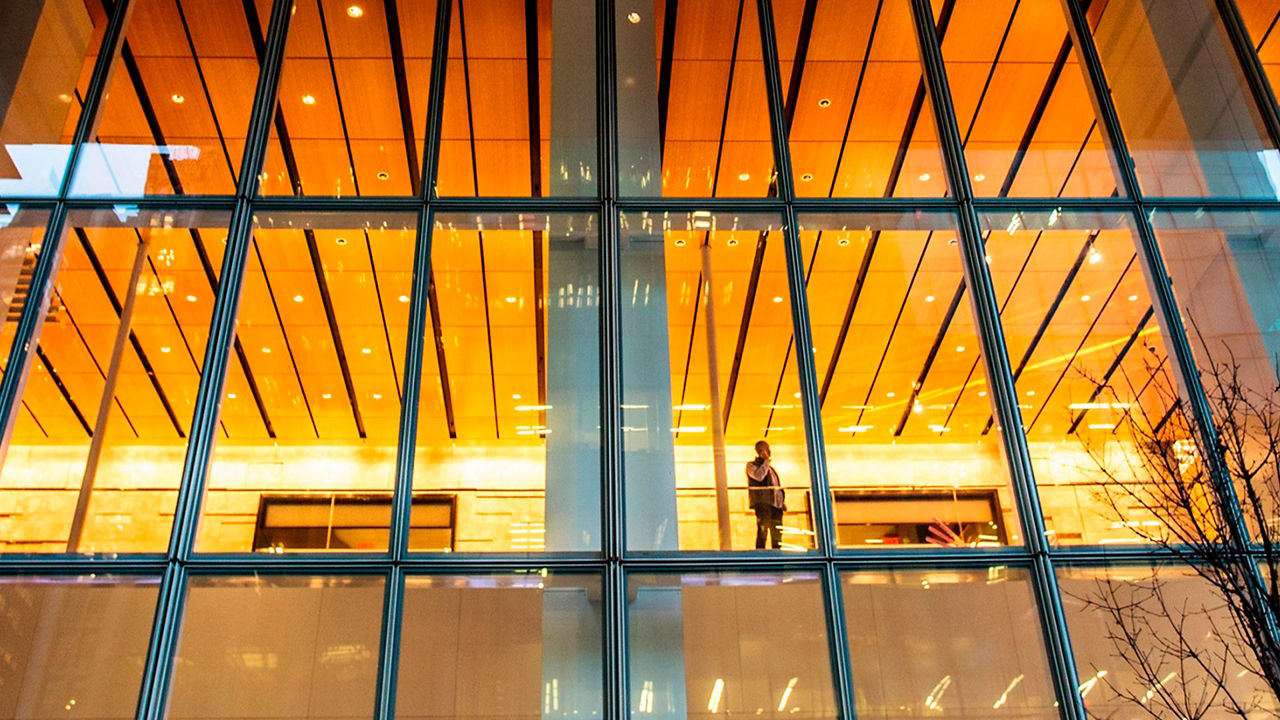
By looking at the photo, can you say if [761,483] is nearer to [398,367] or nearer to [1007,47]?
[398,367]

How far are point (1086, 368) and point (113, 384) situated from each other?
6590 mm

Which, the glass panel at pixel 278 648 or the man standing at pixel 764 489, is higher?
the man standing at pixel 764 489

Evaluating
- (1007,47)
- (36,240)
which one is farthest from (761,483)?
(36,240)

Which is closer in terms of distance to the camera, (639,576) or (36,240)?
(639,576)

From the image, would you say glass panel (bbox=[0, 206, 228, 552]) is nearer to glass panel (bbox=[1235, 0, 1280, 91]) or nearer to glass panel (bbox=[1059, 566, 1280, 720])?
glass panel (bbox=[1059, 566, 1280, 720])

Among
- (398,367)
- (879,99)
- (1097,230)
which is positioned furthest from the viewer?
(879,99)

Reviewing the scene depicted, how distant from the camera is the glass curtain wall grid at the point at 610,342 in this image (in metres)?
5.53

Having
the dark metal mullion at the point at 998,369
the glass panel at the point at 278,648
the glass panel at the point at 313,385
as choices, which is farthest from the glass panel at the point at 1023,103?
the glass panel at the point at 278,648

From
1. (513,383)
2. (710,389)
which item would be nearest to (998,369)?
(710,389)

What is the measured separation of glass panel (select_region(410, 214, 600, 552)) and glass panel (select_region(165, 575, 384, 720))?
58 centimetres

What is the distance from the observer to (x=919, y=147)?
7.43 meters

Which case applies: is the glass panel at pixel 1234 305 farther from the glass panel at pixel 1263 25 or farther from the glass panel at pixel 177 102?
the glass panel at pixel 177 102

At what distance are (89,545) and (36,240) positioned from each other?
2412 mm

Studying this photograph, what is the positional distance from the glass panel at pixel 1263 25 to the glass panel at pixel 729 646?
6.11 metres
